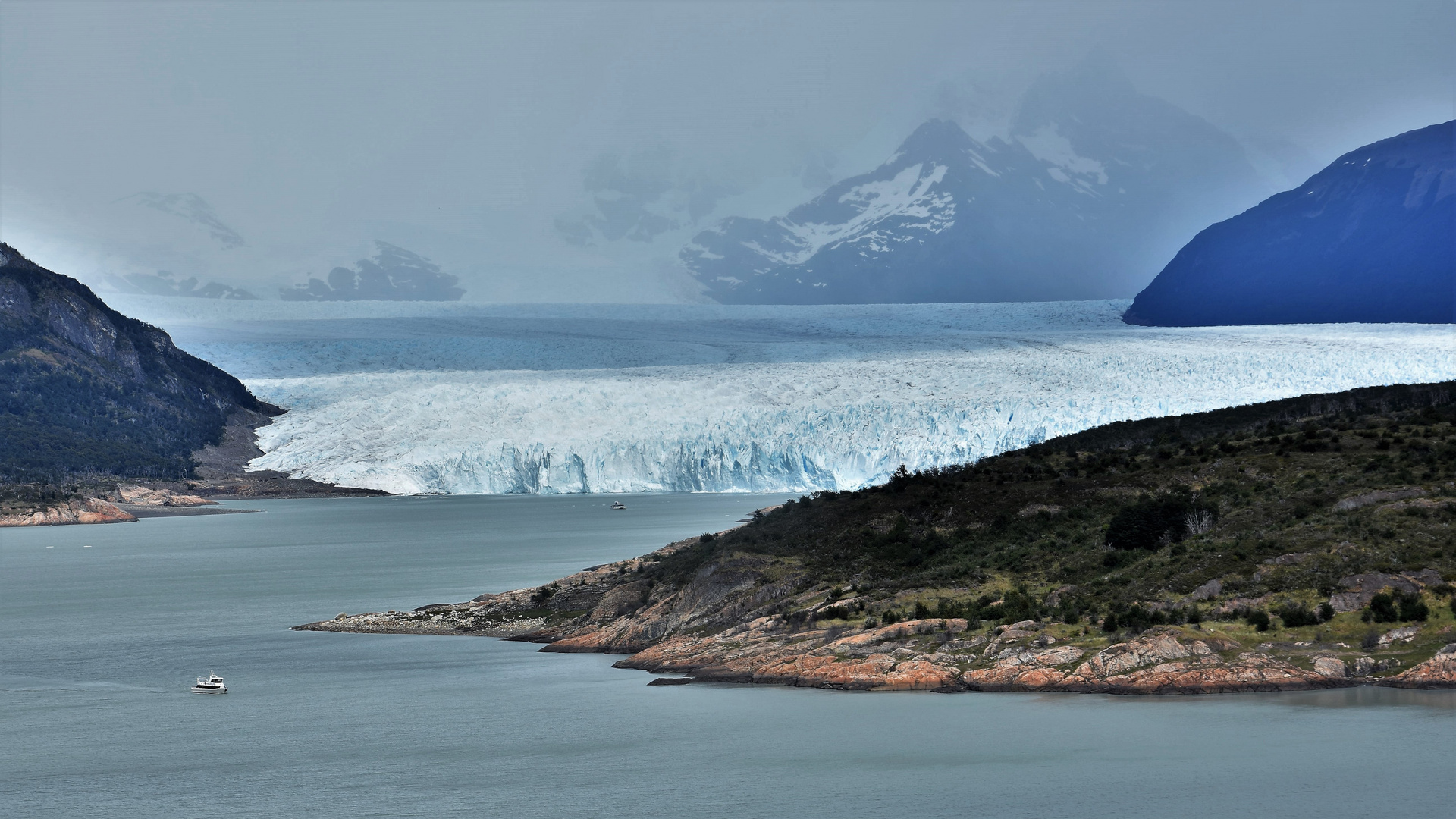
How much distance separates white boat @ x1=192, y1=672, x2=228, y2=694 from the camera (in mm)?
27188

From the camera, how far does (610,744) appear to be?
21.6 meters

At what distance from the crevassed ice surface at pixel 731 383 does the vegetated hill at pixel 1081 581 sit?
88.7ft

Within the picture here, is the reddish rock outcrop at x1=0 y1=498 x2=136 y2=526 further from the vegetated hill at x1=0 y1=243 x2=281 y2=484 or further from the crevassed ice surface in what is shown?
the vegetated hill at x1=0 y1=243 x2=281 y2=484

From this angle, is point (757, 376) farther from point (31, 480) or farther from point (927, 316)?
point (31, 480)

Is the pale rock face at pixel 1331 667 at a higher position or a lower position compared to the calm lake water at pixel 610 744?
higher

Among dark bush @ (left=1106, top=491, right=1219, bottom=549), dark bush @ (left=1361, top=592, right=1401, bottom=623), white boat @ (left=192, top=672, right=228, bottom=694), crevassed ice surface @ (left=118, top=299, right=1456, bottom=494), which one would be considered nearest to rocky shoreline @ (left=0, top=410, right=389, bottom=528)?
crevassed ice surface @ (left=118, top=299, right=1456, bottom=494)

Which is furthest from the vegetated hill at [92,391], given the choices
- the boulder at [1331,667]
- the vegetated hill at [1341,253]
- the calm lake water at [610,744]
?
the boulder at [1331,667]

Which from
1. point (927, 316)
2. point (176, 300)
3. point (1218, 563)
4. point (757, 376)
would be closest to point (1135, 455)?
point (1218, 563)

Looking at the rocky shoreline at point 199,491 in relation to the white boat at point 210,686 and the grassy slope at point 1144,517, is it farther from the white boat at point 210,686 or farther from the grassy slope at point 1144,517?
the white boat at point 210,686

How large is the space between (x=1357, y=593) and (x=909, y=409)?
45922 mm

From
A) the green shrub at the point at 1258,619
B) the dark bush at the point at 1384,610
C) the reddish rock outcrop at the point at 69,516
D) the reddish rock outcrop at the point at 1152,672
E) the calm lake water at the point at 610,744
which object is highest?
the reddish rock outcrop at the point at 69,516

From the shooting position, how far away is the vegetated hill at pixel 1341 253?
287 ft

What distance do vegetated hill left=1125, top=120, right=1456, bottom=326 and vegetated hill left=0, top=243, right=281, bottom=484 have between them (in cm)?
6978

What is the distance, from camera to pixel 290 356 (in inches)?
3782
